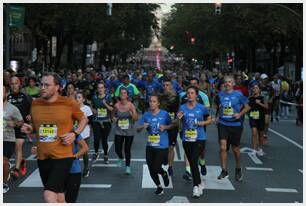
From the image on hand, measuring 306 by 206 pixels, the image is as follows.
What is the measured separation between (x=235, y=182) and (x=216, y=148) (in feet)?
14.4

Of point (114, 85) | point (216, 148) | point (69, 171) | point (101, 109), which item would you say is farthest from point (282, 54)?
point (69, 171)

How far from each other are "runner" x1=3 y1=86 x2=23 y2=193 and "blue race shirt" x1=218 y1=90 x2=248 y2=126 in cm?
325

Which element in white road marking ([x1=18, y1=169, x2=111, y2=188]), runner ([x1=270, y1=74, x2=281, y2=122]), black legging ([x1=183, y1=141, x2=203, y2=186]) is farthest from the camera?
runner ([x1=270, y1=74, x2=281, y2=122])

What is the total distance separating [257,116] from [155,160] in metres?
5.13

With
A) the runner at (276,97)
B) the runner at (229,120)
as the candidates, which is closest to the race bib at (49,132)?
the runner at (229,120)

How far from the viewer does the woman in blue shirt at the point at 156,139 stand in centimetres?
896

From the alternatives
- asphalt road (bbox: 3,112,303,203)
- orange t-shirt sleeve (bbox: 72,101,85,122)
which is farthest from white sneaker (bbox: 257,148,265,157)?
orange t-shirt sleeve (bbox: 72,101,85,122)

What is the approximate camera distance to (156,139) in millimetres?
9070

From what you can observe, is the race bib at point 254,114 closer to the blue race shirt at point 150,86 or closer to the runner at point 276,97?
the blue race shirt at point 150,86

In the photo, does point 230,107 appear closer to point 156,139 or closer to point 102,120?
point 156,139

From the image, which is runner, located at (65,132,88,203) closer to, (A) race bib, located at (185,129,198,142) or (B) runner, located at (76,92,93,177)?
(A) race bib, located at (185,129,198,142)

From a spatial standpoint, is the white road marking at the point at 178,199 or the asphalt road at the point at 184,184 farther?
the asphalt road at the point at 184,184

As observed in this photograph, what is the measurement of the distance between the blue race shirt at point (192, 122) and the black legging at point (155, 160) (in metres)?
0.38

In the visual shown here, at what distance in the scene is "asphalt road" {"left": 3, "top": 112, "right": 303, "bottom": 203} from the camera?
8742 millimetres
